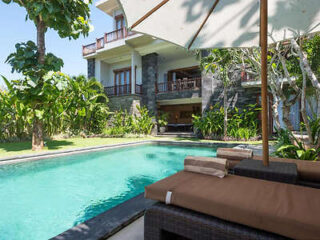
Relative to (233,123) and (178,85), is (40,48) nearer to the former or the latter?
(178,85)

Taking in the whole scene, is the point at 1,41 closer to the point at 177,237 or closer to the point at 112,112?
the point at 112,112

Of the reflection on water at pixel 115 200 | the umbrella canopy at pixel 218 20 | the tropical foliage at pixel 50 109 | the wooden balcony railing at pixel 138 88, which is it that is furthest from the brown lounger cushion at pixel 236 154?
the wooden balcony railing at pixel 138 88

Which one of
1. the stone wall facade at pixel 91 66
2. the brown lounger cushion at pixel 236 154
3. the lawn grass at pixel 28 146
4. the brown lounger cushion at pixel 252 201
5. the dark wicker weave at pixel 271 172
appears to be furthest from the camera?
the stone wall facade at pixel 91 66

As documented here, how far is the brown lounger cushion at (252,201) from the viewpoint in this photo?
1023 millimetres

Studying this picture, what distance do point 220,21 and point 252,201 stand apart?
2.55 metres

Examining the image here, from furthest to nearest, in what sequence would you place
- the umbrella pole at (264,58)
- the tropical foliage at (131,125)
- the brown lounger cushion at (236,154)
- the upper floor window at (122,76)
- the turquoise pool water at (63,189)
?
the upper floor window at (122,76) < the tropical foliage at (131,125) < the brown lounger cushion at (236,154) < the turquoise pool water at (63,189) < the umbrella pole at (264,58)

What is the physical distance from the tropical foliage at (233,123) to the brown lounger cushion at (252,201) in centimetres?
844

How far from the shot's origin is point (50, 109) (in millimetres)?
7027

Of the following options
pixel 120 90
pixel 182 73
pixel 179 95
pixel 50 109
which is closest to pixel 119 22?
pixel 120 90

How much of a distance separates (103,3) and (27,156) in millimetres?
13473

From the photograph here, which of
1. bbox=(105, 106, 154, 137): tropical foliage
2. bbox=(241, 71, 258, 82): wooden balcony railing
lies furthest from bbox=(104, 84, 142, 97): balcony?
bbox=(241, 71, 258, 82): wooden balcony railing

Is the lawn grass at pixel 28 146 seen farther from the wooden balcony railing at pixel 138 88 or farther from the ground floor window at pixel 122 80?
the ground floor window at pixel 122 80

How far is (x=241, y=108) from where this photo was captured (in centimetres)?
1075

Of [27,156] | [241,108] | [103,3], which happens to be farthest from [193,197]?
[103,3]
